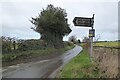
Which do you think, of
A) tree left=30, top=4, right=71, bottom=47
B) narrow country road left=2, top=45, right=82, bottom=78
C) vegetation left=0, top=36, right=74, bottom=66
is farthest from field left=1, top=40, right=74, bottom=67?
tree left=30, top=4, right=71, bottom=47

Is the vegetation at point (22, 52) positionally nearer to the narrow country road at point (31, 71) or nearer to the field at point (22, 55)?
the field at point (22, 55)

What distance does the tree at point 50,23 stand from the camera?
42625 millimetres

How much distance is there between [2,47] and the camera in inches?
987

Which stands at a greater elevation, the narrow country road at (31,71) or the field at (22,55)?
the field at (22,55)

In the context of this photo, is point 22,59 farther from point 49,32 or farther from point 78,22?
point 49,32

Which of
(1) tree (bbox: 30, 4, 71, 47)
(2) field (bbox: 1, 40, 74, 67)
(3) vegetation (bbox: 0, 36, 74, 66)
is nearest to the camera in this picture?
(2) field (bbox: 1, 40, 74, 67)

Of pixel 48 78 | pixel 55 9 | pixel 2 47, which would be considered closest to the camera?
pixel 48 78

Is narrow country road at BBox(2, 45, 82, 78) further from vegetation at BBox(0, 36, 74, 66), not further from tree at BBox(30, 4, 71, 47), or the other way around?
tree at BBox(30, 4, 71, 47)

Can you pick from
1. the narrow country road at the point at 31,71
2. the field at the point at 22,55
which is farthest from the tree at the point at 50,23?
the narrow country road at the point at 31,71

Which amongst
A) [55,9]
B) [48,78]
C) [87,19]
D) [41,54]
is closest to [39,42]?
[41,54]

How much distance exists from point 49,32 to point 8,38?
1804 centimetres

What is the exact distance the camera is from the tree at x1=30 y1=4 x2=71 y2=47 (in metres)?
42.6

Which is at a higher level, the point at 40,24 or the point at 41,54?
the point at 40,24

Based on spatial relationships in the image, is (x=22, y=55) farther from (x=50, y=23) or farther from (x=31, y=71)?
(x=50, y=23)
